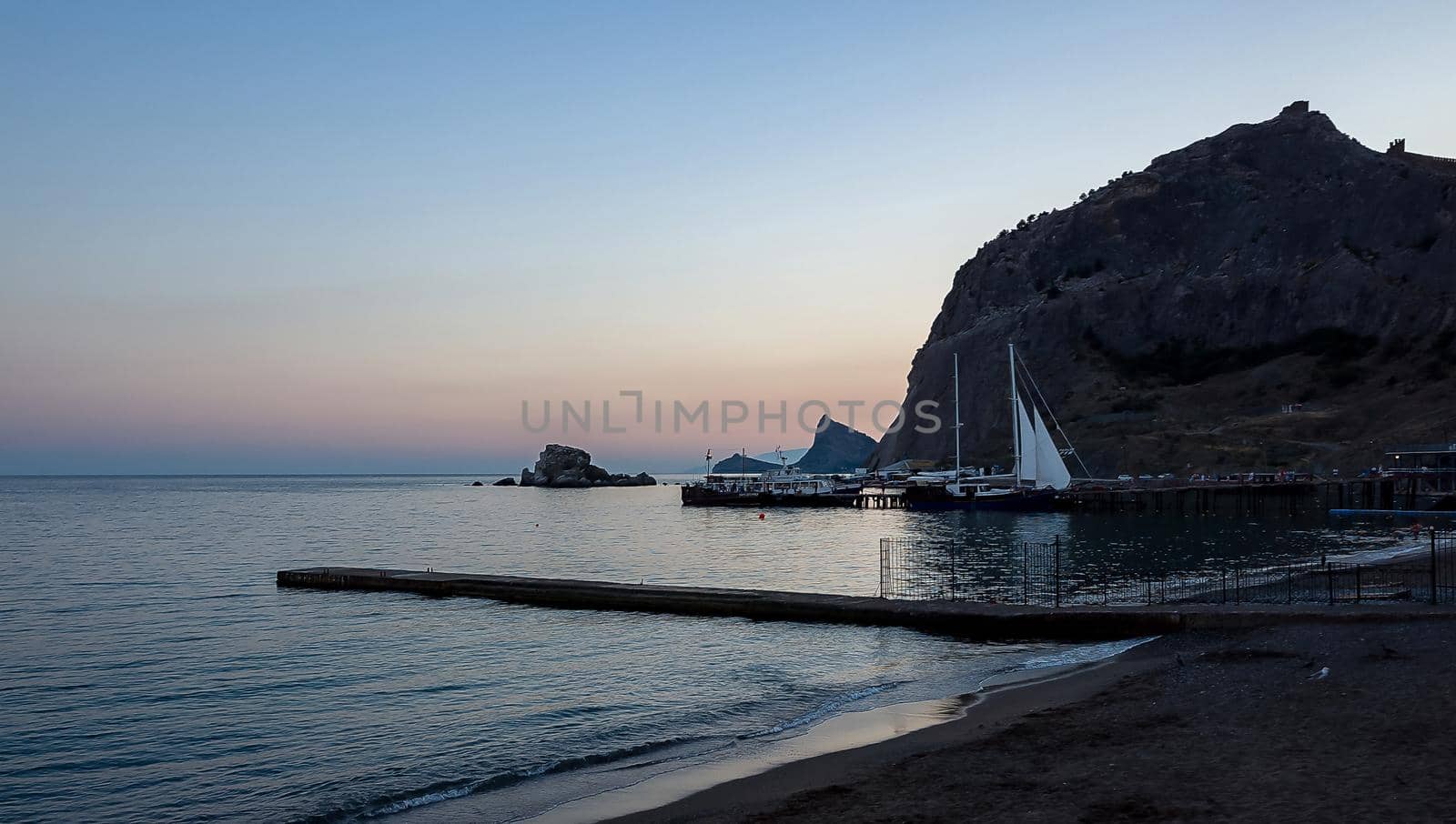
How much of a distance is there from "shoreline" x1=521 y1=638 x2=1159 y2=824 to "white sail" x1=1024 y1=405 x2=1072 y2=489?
93.6 meters

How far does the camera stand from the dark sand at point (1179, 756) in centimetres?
1067

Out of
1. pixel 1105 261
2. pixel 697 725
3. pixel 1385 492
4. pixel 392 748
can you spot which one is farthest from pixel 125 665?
pixel 1105 261

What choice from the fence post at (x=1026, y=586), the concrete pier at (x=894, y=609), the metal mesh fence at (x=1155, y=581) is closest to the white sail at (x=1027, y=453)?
the metal mesh fence at (x=1155, y=581)

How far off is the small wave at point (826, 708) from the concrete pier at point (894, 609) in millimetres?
6561

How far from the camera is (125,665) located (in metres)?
26.3

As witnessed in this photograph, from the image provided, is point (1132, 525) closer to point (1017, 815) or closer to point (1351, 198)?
point (1017, 815)

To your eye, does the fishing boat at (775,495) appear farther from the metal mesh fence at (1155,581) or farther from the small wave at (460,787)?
the small wave at (460,787)

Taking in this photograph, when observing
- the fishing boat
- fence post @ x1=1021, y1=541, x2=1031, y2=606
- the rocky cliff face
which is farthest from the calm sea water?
the rocky cliff face

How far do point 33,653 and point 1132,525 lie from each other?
77277 millimetres

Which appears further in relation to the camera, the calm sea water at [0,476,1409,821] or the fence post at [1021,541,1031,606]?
the fence post at [1021,541,1031,606]

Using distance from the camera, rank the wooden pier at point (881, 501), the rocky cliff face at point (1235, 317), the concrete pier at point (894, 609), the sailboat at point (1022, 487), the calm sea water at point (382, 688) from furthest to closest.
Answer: the rocky cliff face at point (1235, 317)
the wooden pier at point (881, 501)
the sailboat at point (1022, 487)
the concrete pier at point (894, 609)
the calm sea water at point (382, 688)

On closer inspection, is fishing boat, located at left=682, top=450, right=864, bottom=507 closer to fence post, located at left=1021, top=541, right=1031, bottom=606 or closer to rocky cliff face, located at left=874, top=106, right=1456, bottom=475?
rocky cliff face, located at left=874, top=106, right=1456, bottom=475

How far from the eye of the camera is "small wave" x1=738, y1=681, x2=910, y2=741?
18.4m

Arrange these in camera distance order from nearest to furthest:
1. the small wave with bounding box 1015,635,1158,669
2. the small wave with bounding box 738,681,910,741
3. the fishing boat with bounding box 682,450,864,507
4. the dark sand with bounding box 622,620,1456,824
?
1. the dark sand with bounding box 622,620,1456,824
2. the small wave with bounding box 738,681,910,741
3. the small wave with bounding box 1015,635,1158,669
4. the fishing boat with bounding box 682,450,864,507
